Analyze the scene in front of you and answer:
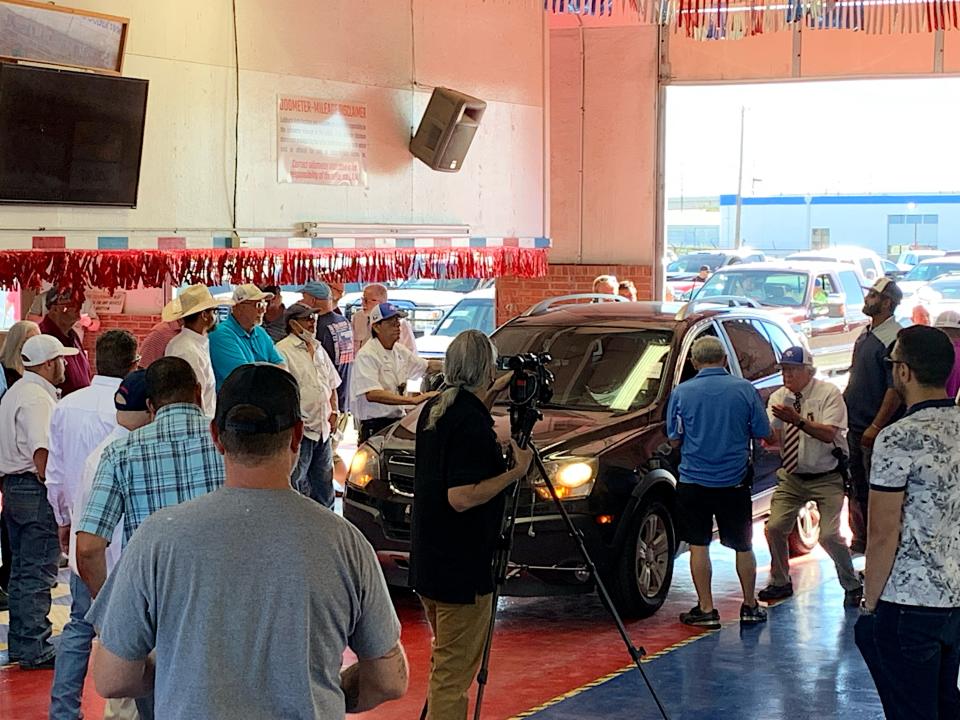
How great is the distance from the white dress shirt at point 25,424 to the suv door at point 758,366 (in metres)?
4.93

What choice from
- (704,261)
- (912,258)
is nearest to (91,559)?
(704,261)

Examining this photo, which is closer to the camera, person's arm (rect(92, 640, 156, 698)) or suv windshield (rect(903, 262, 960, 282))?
person's arm (rect(92, 640, 156, 698))

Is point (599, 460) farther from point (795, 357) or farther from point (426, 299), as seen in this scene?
point (426, 299)

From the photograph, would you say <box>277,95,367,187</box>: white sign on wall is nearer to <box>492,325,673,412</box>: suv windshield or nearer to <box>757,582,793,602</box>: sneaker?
<box>492,325,673,412</box>: suv windshield

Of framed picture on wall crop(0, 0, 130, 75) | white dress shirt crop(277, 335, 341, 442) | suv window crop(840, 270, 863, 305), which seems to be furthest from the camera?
suv window crop(840, 270, 863, 305)

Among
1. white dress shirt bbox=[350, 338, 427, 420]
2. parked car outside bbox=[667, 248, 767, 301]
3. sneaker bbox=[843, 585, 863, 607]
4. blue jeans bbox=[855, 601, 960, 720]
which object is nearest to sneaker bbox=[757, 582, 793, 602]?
sneaker bbox=[843, 585, 863, 607]

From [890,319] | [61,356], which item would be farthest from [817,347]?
[61,356]

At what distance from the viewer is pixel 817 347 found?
22.0 m

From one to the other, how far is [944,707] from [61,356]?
4957 mm

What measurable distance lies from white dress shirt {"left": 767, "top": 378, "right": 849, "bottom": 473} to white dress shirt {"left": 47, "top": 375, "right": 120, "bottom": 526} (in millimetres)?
4687

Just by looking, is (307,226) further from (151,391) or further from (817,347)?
(817,347)

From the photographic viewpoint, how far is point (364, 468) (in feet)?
29.7

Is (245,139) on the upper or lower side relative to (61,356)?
upper

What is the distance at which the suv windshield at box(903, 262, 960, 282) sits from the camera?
3446cm
